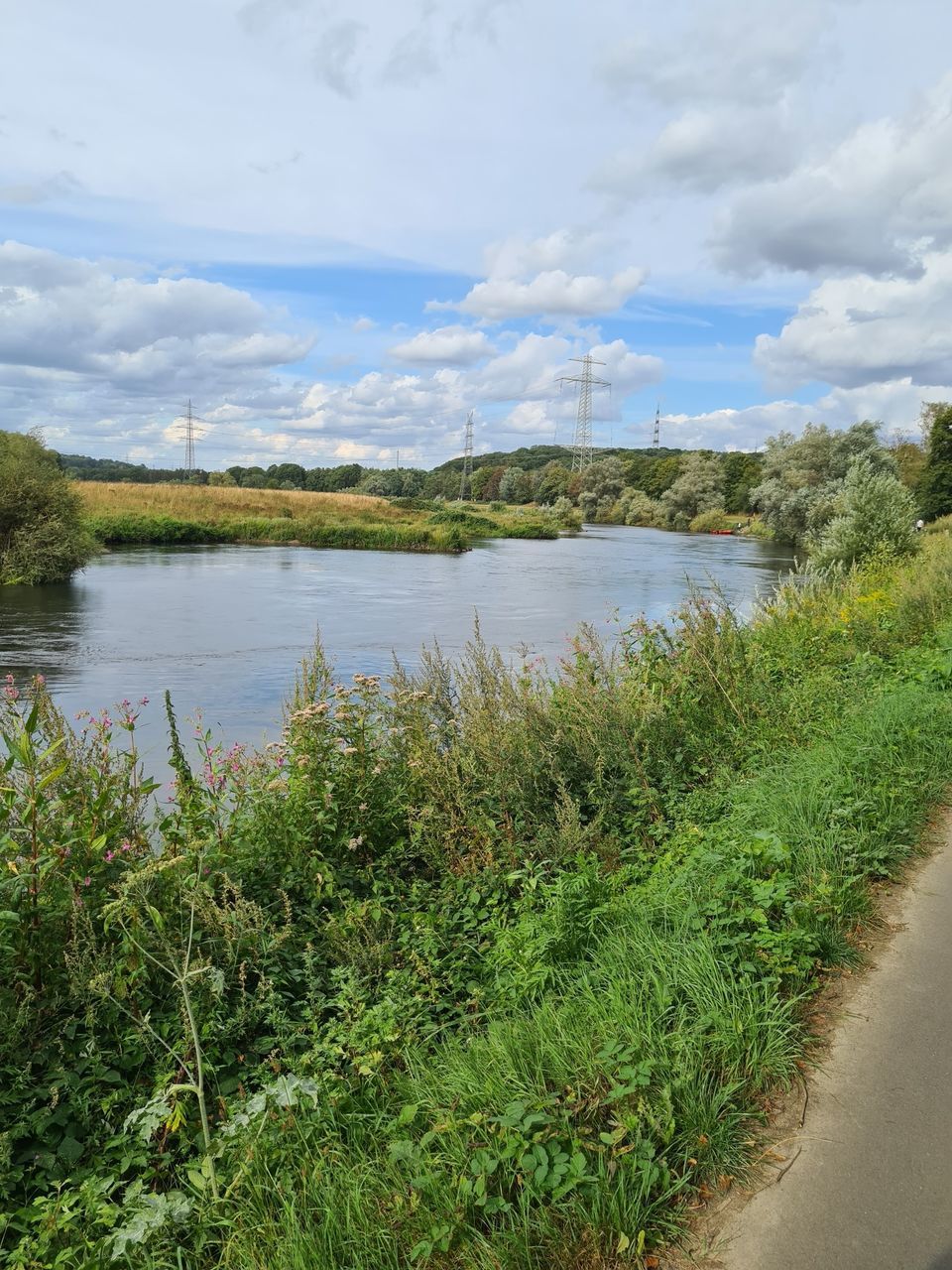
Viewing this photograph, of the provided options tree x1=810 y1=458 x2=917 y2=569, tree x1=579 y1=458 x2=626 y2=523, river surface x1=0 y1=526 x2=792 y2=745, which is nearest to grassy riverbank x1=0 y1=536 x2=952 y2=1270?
river surface x1=0 y1=526 x2=792 y2=745

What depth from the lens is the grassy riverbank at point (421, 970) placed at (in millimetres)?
2725

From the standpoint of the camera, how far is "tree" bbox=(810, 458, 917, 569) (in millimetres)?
20344

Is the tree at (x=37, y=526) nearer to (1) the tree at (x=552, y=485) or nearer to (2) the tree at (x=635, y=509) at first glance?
(2) the tree at (x=635, y=509)

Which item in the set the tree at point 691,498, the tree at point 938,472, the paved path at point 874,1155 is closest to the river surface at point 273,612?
the paved path at point 874,1155

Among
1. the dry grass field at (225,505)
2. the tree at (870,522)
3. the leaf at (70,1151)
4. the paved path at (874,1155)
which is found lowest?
the leaf at (70,1151)

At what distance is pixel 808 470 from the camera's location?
201 ft

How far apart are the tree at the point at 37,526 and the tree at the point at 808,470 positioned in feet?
141

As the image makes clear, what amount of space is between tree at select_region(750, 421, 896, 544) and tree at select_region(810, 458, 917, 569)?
3681 centimetres

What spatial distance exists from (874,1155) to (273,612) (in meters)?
25.0

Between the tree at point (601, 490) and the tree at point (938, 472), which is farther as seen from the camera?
the tree at point (601, 490)

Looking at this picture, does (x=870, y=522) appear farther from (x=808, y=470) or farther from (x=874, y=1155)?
(x=808, y=470)

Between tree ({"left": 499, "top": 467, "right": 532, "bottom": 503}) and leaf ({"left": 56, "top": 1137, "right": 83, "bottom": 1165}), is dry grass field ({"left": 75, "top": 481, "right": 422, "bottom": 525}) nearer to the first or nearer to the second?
leaf ({"left": 56, "top": 1137, "right": 83, "bottom": 1165})

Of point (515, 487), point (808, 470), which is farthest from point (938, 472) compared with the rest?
point (515, 487)

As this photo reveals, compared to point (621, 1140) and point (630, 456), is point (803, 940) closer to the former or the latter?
point (621, 1140)
